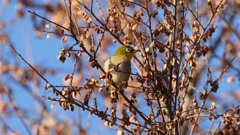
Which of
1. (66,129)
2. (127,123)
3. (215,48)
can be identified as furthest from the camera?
(215,48)

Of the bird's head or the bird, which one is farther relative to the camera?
the bird's head

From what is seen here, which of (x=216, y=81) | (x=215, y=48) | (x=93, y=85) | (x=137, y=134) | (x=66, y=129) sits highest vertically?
(x=215, y=48)

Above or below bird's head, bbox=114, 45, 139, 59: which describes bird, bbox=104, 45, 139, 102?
below

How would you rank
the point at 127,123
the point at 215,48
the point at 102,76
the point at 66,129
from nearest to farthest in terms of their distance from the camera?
the point at 102,76 → the point at 127,123 → the point at 66,129 → the point at 215,48

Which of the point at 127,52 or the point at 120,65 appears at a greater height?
the point at 127,52

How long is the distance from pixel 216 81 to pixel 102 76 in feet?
4.47

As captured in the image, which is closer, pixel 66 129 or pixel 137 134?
pixel 137 134

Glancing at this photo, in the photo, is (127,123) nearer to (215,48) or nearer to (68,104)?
(68,104)

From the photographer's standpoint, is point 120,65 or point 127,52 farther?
point 127,52

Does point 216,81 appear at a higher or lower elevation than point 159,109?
higher

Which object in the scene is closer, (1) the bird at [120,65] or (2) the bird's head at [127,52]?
(1) the bird at [120,65]

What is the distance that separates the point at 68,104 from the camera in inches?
130

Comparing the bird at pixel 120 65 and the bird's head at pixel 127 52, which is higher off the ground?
the bird's head at pixel 127 52

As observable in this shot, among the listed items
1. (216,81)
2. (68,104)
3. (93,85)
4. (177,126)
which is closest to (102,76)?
(93,85)
